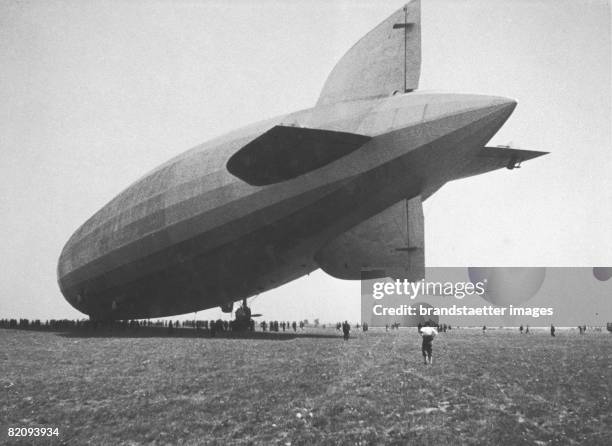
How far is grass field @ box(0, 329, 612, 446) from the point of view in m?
7.32

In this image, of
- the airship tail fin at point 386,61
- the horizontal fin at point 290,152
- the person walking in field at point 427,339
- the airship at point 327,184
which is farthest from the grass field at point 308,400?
the airship tail fin at point 386,61

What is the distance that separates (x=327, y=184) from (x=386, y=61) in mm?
5593

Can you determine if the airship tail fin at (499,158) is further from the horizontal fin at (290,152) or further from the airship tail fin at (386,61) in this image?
the horizontal fin at (290,152)

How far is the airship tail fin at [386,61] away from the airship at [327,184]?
0.16 ft

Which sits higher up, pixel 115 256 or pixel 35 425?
pixel 115 256

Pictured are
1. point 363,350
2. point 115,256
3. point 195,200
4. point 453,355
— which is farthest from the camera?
point 115,256

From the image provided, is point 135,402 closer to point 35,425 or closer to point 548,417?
point 35,425

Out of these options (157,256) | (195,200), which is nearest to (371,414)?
(195,200)

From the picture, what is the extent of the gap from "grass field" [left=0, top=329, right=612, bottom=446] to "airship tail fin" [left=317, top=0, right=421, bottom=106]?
34.8ft

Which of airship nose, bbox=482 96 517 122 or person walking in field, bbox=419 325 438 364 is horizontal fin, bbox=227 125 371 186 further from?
person walking in field, bbox=419 325 438 364

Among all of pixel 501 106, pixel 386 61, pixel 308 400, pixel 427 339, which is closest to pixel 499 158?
pixel 501 106

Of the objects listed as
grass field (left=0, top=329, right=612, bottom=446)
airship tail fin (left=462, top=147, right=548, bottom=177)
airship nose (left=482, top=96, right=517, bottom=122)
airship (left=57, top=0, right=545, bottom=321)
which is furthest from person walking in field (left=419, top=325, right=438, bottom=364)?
airship tail fin (left=462, top=147, right=548, bottom=177)

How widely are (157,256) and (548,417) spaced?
2098 cm

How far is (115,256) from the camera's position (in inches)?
1092
